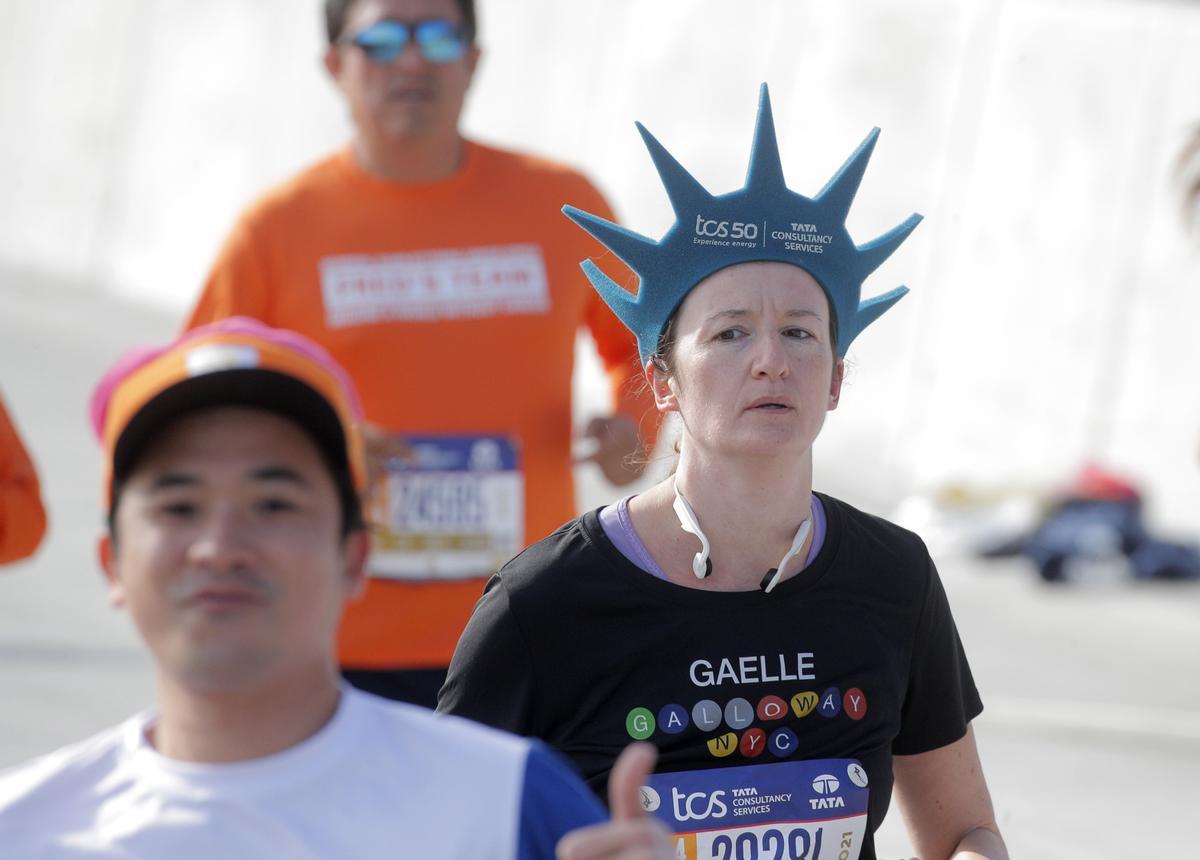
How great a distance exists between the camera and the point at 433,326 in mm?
4094

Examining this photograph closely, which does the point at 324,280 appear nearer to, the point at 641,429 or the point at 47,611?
the point at 641,429

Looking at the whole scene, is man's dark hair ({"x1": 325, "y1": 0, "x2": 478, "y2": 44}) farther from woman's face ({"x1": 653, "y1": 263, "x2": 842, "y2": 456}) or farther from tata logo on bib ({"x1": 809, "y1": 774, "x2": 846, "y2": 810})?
tata logo on bib ({"x1": 809, "y1": 774, "x2": 846, "y2": 810})

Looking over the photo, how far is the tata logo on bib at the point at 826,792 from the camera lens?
2783 millimetres

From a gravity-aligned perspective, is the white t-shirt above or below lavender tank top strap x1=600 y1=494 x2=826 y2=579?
below

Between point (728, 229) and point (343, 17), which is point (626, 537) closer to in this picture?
point (728, 229)

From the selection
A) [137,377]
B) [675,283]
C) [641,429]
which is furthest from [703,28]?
[137,377]

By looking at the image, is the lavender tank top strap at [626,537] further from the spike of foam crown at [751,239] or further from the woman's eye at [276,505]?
the woman's eye at [276,505]

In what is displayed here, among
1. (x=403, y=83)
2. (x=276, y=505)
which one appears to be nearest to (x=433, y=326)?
(x=403, y=83)

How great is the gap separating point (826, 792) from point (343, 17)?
231 centimetres

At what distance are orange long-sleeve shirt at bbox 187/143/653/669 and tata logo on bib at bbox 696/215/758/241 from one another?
42.9 inches

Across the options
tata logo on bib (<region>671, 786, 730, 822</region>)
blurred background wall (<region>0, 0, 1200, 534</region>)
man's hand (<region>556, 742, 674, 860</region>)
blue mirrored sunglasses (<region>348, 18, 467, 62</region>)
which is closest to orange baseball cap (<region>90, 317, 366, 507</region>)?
man's hand (<region>556, 742, 674, 860</region>)

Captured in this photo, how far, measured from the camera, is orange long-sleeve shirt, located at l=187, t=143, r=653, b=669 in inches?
158

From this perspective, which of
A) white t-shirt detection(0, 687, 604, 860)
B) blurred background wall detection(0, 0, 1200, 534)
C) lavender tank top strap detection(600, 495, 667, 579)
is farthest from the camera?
blurred background wall detection(0, 0, 1200, 534)

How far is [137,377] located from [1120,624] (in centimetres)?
703
